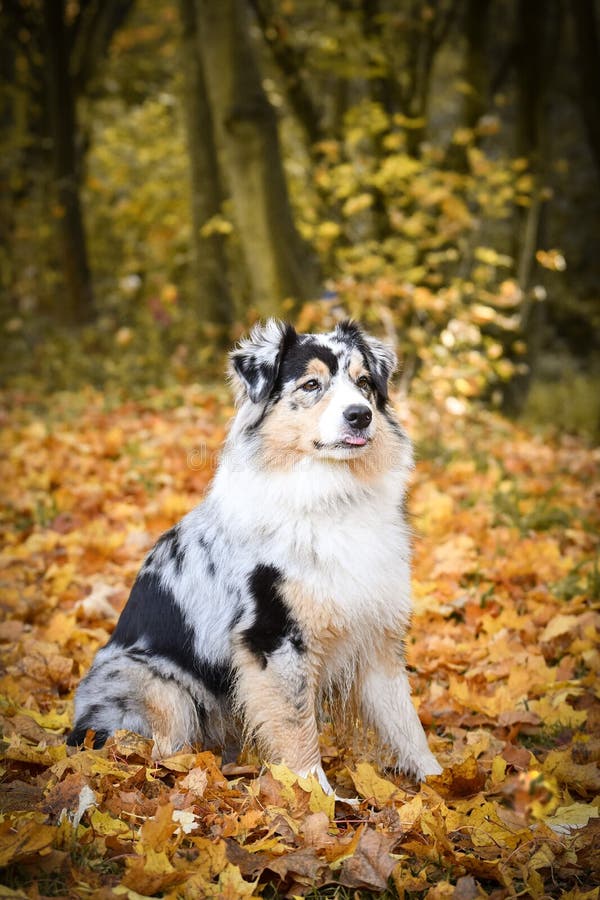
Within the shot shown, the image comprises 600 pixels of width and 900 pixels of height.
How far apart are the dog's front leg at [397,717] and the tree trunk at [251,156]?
701 centimetres

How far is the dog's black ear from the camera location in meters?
4.12

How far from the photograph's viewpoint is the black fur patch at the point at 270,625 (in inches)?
139

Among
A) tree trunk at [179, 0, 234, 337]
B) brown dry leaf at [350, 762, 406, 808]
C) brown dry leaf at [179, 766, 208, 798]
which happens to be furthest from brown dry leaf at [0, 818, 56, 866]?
tree trunk at [179, 0, 234, 337]

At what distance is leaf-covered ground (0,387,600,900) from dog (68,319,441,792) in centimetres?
21

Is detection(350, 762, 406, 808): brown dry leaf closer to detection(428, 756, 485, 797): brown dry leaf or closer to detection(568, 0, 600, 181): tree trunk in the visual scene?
detection(428, 756, 485, 797): brown dry leaf

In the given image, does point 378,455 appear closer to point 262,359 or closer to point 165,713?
point 262,359

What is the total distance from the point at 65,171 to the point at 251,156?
9.41m

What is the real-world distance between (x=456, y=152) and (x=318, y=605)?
1040cm

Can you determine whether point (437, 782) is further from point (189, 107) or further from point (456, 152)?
point (189, 107)

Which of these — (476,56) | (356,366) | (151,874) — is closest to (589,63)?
(476,56)

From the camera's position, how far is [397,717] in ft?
12.7

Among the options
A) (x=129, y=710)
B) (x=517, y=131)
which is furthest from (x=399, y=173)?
(x=129, y=710)

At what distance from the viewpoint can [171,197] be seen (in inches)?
762

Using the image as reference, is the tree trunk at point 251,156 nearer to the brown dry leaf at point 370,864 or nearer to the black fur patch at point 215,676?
the black fur patch at point 215,676
